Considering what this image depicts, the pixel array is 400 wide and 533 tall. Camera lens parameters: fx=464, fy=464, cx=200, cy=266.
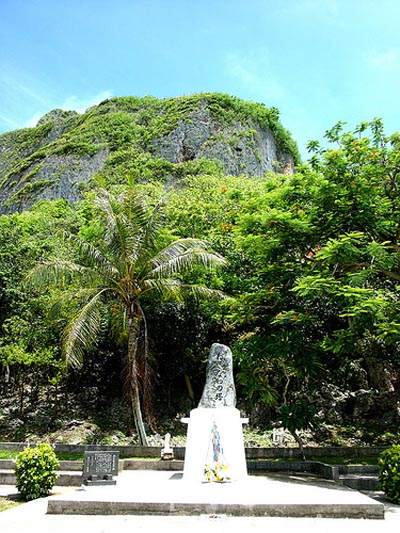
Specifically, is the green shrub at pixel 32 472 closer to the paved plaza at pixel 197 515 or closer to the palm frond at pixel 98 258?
the paved plaza at pixel 197 515

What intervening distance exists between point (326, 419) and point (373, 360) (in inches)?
137

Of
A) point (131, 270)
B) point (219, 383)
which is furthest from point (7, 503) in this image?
point (131, 270)

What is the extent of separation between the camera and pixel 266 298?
12.5 metres

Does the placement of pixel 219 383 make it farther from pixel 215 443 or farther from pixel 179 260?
pixel 179 260

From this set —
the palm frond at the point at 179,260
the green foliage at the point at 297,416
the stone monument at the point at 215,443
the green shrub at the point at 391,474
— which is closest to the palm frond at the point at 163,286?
the palm frond at the point at 179,260

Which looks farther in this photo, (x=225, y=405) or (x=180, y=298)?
(x=180, y=298)

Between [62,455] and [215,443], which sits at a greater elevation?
[215,443]

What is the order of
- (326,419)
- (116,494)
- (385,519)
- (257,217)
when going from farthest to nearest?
1. (326,419)
2. (257,217)
3. (116,494)
4. (385,519)

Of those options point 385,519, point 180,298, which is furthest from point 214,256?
point 385,519

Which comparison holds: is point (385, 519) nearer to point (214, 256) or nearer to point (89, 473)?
point (89, 473)

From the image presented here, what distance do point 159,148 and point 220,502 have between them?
48.8 meters

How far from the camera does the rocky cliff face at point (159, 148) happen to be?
50000 mm

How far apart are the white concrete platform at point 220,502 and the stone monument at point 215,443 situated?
28 centimetres

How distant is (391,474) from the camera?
8555mm
